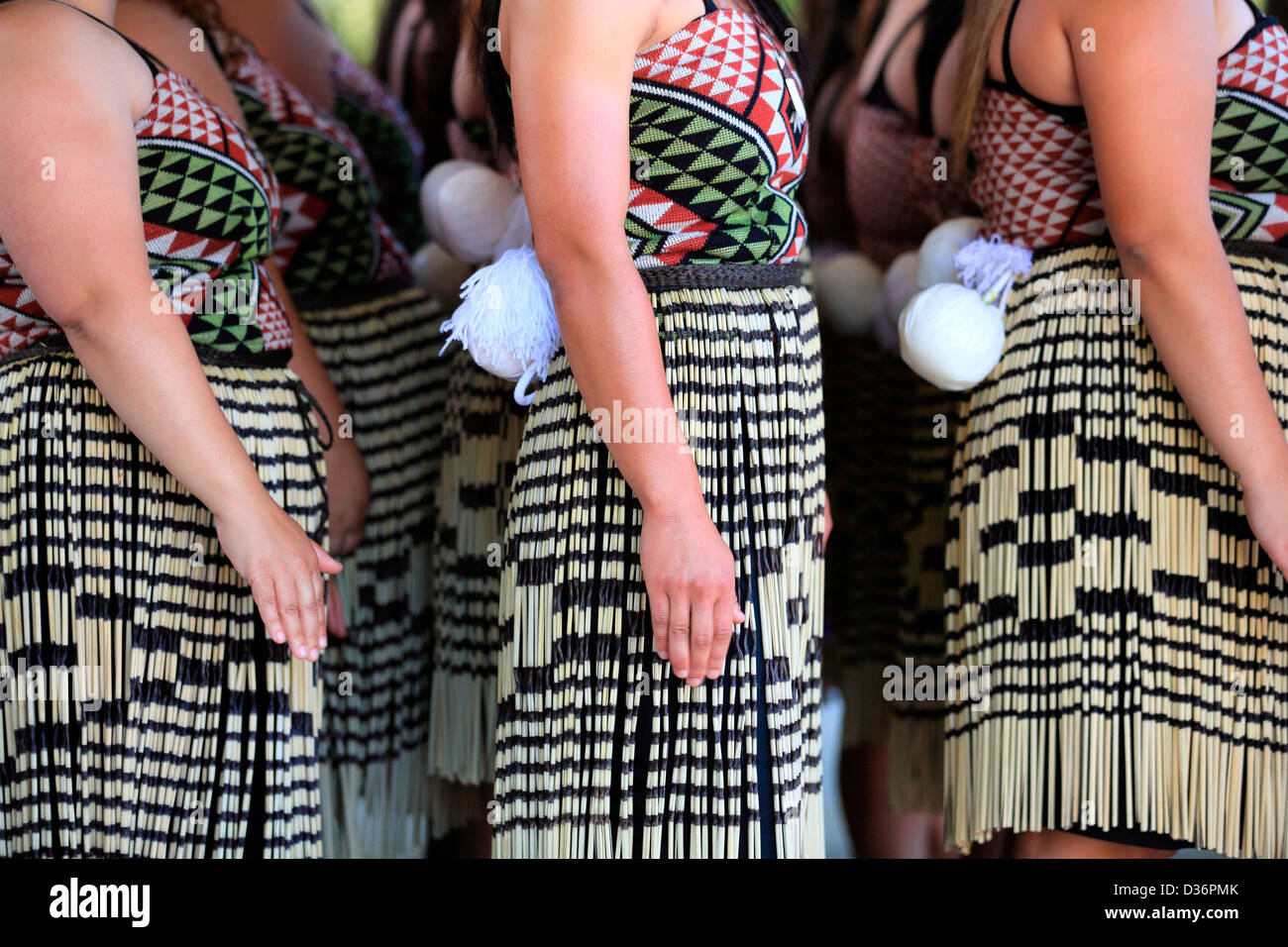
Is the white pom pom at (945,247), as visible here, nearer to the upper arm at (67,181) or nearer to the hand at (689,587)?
the hand at (689,587)

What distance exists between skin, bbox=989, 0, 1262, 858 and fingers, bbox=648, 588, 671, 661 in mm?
703

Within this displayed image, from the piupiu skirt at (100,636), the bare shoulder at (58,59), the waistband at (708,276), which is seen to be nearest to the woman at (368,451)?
the piupiu skirt at (100,636)

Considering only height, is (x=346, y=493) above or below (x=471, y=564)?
above

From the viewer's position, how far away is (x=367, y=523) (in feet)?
6.70

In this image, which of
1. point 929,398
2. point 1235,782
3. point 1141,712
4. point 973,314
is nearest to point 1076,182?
point 973,314

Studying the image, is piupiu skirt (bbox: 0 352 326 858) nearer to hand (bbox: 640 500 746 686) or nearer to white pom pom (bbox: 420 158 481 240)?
hand (bbox: 640 500 746 686)

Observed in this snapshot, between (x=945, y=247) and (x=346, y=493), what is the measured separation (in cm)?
97

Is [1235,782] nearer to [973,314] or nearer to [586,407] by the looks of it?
[973,314]

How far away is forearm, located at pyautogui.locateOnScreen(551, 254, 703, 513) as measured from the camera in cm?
124

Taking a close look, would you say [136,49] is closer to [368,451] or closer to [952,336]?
[368,451]

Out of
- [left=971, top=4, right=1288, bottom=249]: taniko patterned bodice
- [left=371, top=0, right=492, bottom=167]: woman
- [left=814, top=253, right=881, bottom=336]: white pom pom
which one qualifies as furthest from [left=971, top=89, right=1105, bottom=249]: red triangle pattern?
[left=371, top=0, right=492, bottom=167]: woman

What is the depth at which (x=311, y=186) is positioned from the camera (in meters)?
1.98

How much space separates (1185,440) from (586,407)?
0.76m

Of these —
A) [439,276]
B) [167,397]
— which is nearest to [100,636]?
[167,397]
